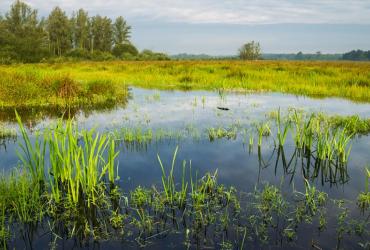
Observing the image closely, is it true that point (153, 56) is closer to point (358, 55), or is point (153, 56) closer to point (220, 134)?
point (220, 134)

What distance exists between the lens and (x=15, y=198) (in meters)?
5.56

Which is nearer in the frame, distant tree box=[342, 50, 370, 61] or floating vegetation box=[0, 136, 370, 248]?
floating vegetation box=[0, 136, 370, 248]

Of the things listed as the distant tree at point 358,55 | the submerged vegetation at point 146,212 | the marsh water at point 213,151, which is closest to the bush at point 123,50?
the marsh water at point 213,151

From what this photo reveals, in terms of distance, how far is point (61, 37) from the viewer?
86500 millimetres

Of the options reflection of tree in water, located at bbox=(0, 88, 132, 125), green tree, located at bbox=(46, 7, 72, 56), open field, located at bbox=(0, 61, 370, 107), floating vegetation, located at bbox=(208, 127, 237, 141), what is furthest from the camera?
green tree, located at bbox=(46, 7, 72, 56)

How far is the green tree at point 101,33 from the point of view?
95750mm

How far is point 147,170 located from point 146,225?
2.51 m

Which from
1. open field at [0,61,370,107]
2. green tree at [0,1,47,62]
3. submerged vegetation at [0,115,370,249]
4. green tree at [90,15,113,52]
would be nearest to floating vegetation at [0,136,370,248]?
submerged vegetation at [0,115,370,249]

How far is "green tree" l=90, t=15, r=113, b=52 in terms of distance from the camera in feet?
314

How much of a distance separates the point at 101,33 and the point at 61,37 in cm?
1361

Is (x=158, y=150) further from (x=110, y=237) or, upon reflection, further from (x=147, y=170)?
(x=110, y=237)

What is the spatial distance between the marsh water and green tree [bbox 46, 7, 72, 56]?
75.8 metres

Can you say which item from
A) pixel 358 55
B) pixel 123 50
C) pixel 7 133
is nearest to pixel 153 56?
pixel 123 50

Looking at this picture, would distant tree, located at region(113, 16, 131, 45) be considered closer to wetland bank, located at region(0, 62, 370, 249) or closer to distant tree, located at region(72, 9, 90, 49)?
distant tree, located at region(72, 9, 90, 49)
